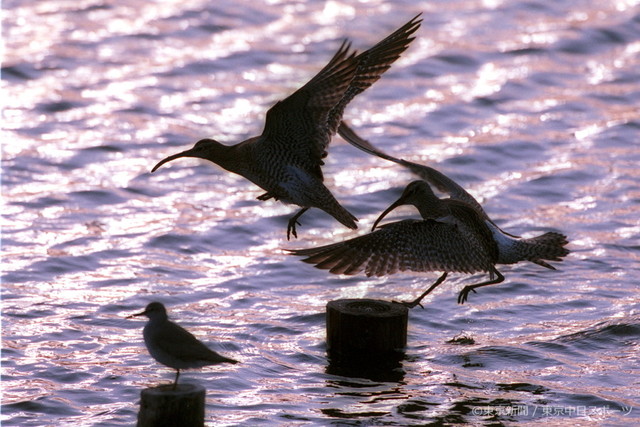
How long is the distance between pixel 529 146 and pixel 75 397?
9.78 m

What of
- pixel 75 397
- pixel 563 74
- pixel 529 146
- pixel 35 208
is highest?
pixel 563 74

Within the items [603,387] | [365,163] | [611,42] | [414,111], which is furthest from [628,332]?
[611,42]

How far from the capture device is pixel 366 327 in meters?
10.8

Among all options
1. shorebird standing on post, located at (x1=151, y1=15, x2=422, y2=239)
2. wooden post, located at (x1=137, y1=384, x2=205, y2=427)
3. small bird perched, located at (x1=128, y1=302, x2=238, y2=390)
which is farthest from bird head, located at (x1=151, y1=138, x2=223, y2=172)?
wooden post, located at (x1=137, y1=384, x2=205, y2=427)

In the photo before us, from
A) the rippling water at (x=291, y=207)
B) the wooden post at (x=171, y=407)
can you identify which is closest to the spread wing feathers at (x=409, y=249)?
the rippling water at (x=291, y=207)

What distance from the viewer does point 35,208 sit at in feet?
50.8

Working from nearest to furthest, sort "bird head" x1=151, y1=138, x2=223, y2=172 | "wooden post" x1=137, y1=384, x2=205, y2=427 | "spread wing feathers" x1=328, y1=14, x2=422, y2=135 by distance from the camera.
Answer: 1. "wooden post" x1=137, y1=384, x2=205, y2=427
2. "spread wing feathers" x1=328, y1=14, x2=422, y2=135
3. "bird head" x1=151, y1=138, x2=223, y2=172

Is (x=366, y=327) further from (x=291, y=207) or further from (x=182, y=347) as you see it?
(x=291, y=207)

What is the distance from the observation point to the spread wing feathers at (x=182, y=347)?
28.1 ft

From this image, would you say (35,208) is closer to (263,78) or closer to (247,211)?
(247,211)

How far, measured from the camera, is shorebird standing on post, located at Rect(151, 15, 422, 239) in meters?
11.1

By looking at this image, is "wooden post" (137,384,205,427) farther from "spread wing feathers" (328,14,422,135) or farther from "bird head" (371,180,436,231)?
"spread wing feathers" (328,14,422,135)

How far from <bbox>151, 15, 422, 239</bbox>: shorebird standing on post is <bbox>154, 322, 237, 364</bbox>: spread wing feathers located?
2.81 meters

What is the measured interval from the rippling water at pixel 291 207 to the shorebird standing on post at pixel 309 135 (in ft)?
4.50
